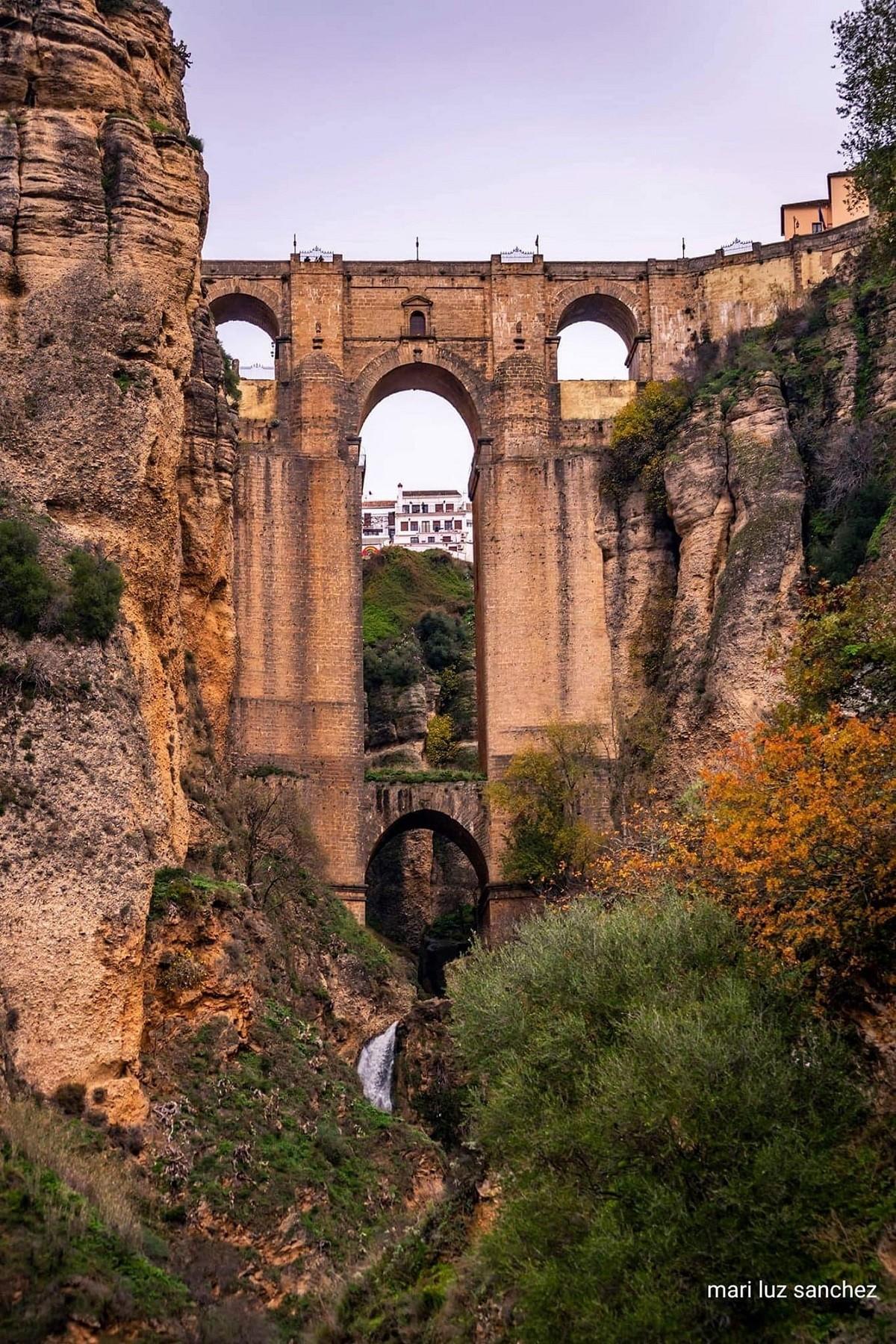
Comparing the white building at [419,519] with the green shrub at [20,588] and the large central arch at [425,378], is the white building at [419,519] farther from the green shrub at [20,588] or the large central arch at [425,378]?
the green shrub at [20,588]

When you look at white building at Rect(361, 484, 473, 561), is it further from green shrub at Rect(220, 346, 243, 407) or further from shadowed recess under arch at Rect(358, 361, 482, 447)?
green shrub at Rect(220, 346, 243, 407)

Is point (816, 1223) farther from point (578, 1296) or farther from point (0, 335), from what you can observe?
point (0, 335)

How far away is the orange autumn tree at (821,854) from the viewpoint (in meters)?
15.2

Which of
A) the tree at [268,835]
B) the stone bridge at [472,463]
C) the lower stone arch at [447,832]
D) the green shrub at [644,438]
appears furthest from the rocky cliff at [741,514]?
the tree at [268,835]

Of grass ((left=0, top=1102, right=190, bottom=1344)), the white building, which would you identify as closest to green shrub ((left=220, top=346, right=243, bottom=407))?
grass ((left=0, top=1102, right=190, bottom=1344))

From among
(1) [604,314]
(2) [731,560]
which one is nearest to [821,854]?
(2) [731,560]

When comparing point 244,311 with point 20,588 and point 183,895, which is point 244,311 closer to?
point 20,588

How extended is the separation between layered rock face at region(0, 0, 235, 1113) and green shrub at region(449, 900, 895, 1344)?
4320 mm

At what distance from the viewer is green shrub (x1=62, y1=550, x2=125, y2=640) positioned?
747 inches

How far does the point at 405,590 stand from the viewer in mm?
49156

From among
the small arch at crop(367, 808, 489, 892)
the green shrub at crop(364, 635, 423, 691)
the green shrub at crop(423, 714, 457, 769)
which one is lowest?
the small arch at crop(367, 808, 489, 892)

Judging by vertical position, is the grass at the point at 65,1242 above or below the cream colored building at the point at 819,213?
below

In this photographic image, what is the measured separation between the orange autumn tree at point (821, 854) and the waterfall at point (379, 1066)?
1147 cm

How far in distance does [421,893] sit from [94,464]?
23.6 meters
